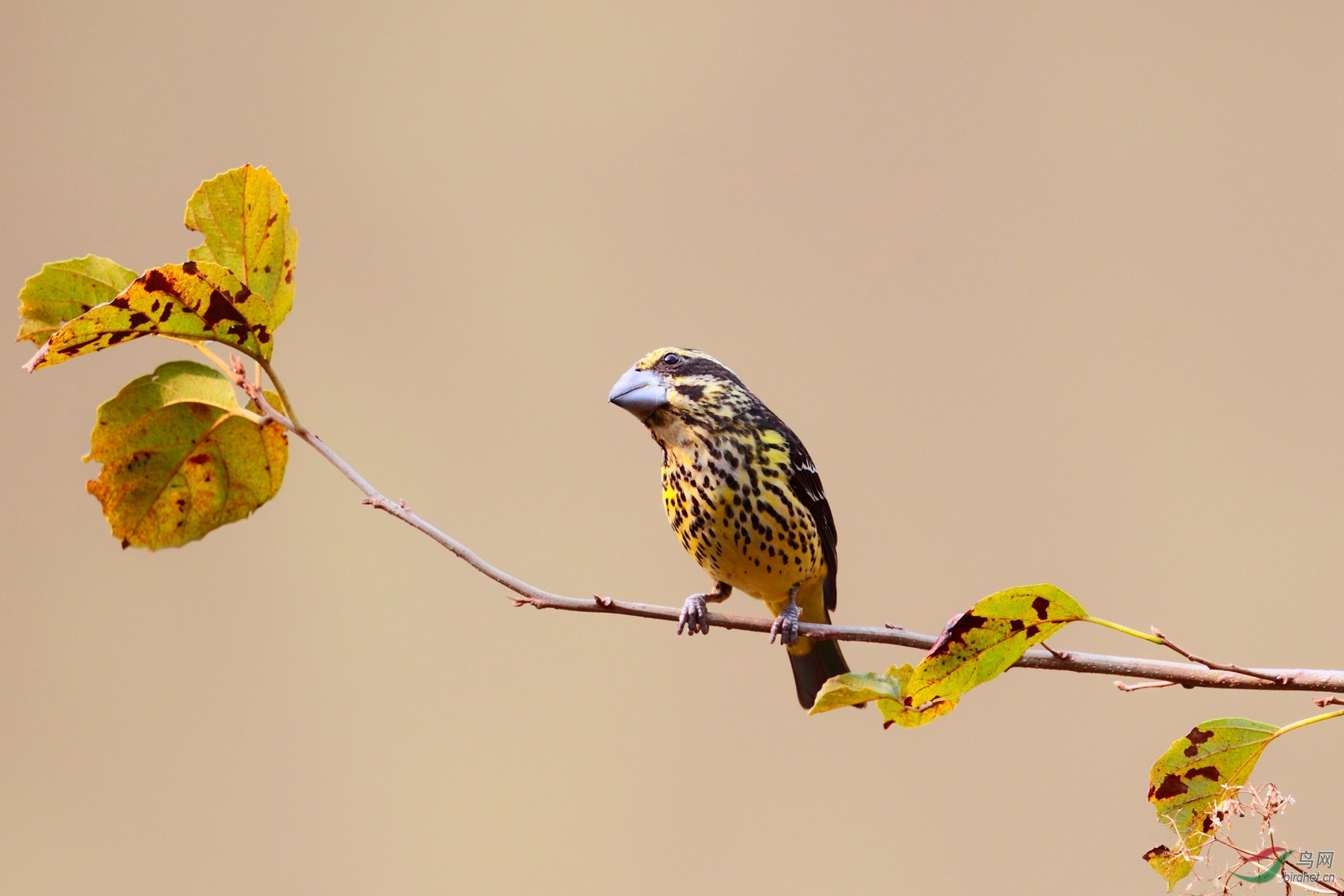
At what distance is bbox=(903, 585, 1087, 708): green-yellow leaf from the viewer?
3.31 ft

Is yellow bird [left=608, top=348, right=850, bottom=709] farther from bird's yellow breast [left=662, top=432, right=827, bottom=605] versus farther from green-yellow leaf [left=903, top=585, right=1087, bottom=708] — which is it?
green-yellow leaf [left=903, top=585, right=1087, bottom=708]

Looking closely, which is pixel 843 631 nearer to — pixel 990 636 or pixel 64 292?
pixel 990 636

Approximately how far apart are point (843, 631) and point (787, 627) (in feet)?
1.41

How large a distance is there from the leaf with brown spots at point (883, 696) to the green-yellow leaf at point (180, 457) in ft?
2.66

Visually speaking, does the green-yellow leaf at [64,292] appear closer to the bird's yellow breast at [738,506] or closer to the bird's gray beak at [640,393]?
the bird's gray beak at [640,393]

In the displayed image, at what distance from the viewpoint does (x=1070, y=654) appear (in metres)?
1.10

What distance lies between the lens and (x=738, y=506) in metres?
1.85

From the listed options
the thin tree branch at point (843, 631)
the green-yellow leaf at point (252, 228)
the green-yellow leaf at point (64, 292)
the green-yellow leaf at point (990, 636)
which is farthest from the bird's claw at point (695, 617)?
the green-yellow leaf at point (64, 292)

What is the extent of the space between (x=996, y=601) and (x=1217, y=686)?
23 cm

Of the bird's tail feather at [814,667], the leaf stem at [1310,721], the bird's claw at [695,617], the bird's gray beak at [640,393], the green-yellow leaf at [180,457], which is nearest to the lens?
the leaf stem at [1310,721]

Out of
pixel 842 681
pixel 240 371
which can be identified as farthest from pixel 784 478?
pixel 240 371

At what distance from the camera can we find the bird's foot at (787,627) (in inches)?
57.9

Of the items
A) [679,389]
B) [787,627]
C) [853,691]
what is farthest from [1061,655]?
[679,389]

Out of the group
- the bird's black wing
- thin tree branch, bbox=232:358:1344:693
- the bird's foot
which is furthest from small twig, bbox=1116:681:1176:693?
Answer: the bird's black wing
